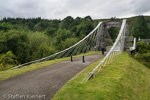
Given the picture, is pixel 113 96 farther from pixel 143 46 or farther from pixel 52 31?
pixel 52 31

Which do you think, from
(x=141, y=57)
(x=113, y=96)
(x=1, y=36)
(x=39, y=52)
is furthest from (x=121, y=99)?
(x=1, y=36)

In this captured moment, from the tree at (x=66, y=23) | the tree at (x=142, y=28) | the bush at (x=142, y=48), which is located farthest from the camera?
the tree at (x=66, y=23)

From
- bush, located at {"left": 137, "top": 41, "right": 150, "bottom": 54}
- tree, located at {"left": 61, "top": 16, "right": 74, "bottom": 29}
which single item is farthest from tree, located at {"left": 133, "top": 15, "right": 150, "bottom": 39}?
tree, located at {"left": 61, "top": 16, "right": 74, "bottom": 29}

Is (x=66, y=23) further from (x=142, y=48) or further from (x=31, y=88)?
(x=31, y=88)

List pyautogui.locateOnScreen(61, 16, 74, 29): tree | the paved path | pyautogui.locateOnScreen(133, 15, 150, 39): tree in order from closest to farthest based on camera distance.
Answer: the paved path, pyautogui.locateOnScreen(133, 15, 150, 39): tree, pyautogui.locateOnScreen(61, 16, 74, 29): tree

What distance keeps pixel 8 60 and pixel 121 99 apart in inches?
587

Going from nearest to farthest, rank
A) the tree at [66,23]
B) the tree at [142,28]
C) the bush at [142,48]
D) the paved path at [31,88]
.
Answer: the paved path at [31,88]
the bush at [142,48]
the tree at [142,28]
the tree at [66,23]

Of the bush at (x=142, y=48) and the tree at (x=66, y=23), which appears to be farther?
the tree at (x=66, y=23)

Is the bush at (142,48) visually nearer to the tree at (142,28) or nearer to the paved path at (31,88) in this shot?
the paved path at (31,88)

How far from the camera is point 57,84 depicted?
6477 mm

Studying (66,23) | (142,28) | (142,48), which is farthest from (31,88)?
(66,23)

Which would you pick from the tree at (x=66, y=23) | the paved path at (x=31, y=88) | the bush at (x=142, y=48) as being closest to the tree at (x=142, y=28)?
the bush at (x=142, y=48)

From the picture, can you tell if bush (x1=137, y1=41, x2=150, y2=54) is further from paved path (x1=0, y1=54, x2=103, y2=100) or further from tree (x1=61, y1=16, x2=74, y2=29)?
tree (x1=61, y1=16, x2=74, y2=29)

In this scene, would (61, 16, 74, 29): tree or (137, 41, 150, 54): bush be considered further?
(61, 16, 74, 29): tree
